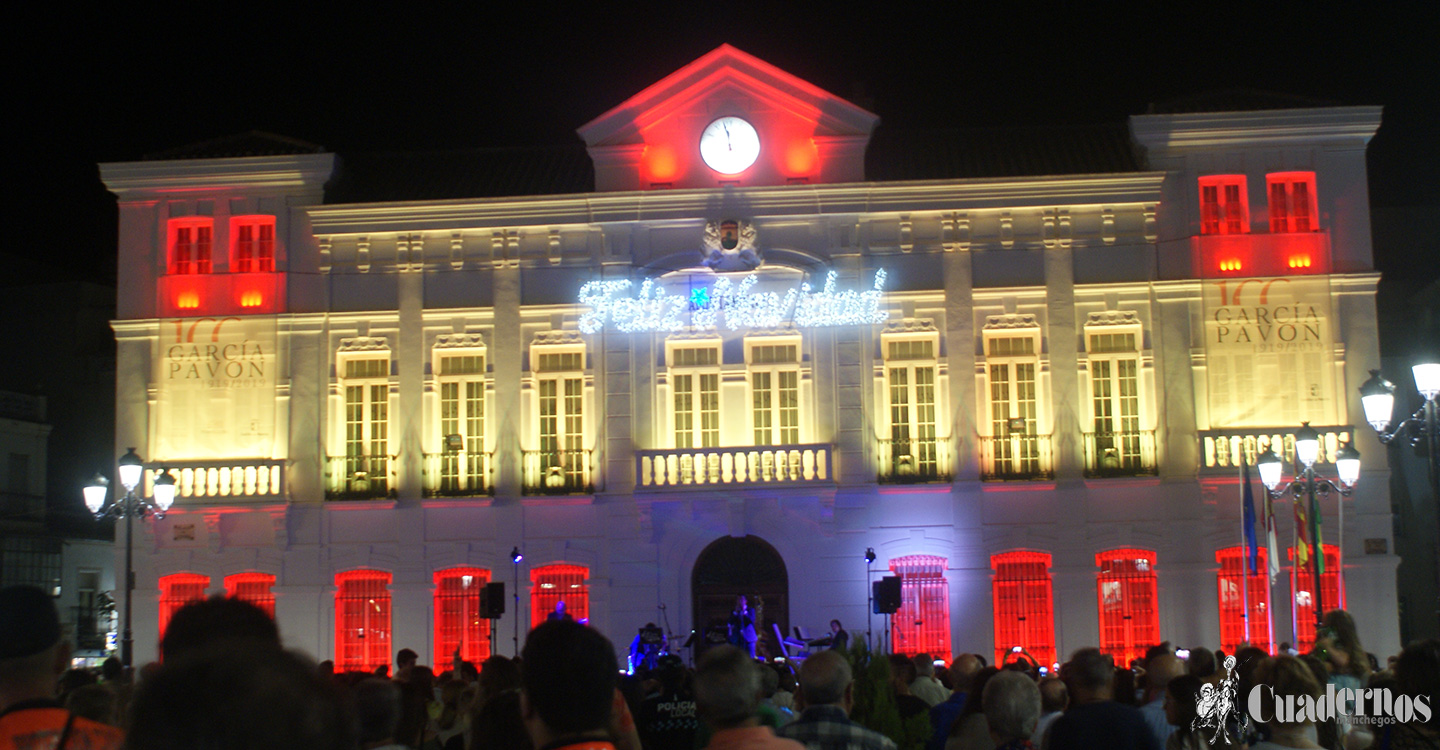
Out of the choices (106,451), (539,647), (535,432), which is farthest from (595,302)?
(539,647)

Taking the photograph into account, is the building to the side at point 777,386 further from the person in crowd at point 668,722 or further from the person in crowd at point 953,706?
the person in crowd at point 668,722

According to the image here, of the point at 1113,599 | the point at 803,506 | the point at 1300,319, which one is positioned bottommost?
the point at 1113,599

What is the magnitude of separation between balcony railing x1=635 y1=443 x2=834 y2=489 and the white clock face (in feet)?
18.1

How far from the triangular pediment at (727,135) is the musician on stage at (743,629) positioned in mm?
8256

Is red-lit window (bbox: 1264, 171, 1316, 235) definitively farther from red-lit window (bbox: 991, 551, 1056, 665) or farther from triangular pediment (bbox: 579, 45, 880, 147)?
red-lit window (bbox: 991, 551, 1056, 665)

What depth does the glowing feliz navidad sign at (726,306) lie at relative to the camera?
26.0m

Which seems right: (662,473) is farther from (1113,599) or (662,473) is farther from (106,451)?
(106,451)

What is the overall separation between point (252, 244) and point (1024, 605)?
16660 mm

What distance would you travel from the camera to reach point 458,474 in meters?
26.7

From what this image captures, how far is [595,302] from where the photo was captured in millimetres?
26453

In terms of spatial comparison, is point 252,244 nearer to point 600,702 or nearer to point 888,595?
point 888,595

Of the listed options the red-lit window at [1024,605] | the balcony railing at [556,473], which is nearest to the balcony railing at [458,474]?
the balcony railing at [556,473]

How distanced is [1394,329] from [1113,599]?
13.6 m

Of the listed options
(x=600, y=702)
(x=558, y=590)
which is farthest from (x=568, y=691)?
(x=558, y=590)
